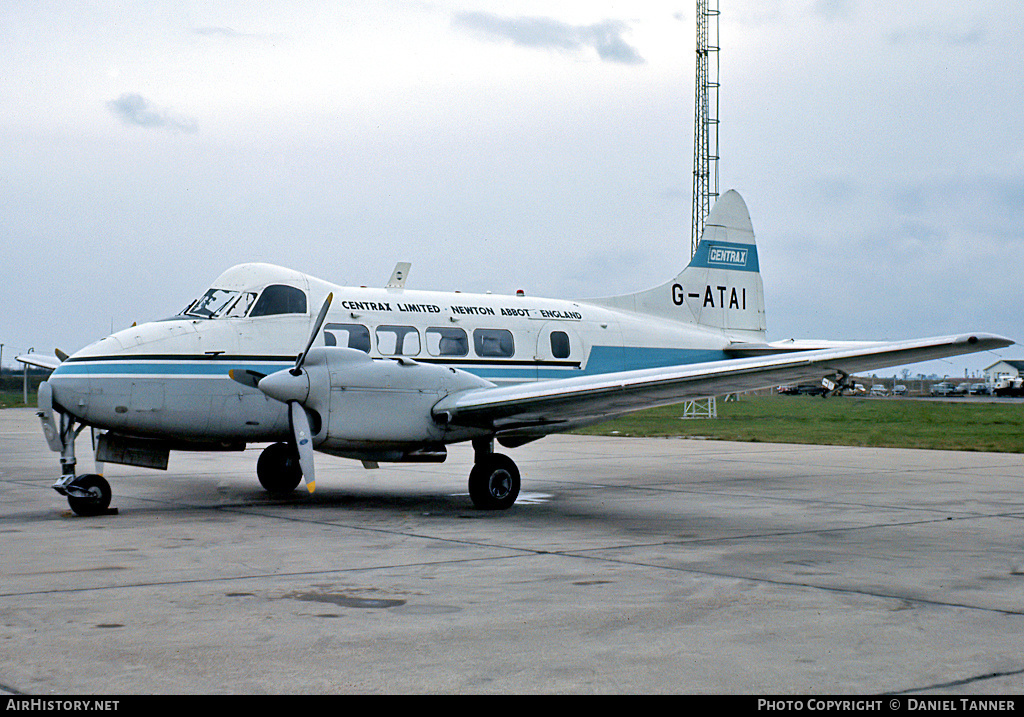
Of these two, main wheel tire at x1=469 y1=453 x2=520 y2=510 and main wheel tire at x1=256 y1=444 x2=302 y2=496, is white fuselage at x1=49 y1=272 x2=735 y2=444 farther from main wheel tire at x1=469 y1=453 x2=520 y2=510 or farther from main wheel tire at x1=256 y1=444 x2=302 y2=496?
main wheel tire at x1=469 y1=453 x2=520 y2=510

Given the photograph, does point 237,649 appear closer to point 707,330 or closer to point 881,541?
point 881,541

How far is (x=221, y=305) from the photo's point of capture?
44.7 feet

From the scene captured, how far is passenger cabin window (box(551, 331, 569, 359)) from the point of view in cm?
1611

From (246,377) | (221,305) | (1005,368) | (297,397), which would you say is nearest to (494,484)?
(297,397)

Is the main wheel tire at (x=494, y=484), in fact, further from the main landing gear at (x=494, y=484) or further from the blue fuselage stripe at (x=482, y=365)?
the blue fuselage stripe at (x=482, y=365)

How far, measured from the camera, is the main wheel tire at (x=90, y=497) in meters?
11.9

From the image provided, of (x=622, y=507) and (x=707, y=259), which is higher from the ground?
(x=707, y=259)

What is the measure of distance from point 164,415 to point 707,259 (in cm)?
1040

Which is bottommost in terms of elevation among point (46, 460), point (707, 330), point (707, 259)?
point (46, 460)

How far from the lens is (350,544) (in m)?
9.84

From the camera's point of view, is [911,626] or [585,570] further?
[585,570]

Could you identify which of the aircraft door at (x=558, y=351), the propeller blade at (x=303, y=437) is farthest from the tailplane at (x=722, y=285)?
the propeller blade at (x=303, y=437)

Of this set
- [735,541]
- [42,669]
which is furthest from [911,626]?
[42,669]

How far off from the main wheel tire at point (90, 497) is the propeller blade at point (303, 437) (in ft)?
7.77
